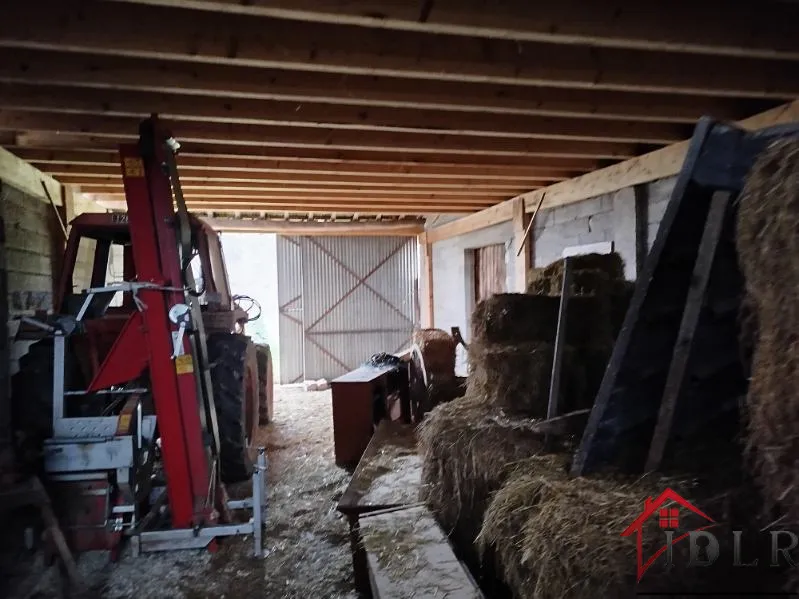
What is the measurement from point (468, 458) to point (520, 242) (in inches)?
163

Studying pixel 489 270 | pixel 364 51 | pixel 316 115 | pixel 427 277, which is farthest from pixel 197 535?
pixel 427 277

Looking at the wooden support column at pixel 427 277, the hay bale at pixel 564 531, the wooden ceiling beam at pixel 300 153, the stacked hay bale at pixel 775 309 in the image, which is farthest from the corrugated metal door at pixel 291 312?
the stacked hay bale at pixel 775 309

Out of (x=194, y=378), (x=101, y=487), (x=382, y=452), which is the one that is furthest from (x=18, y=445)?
(x=382, y=452)

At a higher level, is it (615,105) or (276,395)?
(615,105)

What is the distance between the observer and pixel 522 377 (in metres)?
2.92

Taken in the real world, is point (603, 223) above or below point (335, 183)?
below

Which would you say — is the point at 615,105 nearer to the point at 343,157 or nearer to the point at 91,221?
the point at 343,157

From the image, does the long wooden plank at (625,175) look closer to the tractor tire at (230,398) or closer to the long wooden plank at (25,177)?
the tractor tire at (230,398)

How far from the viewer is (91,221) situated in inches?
156

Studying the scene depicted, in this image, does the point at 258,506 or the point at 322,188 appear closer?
the point at 258,506

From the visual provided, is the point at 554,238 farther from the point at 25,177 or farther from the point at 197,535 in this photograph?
the point at 25,177

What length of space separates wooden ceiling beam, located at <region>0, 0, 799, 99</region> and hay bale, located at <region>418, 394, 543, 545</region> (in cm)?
184

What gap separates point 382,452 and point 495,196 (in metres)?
3.80

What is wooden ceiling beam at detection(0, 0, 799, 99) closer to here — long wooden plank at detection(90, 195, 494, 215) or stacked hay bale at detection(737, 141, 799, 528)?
stacked hay bale at detection(737, 141, 799, 528)
